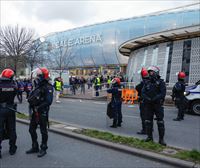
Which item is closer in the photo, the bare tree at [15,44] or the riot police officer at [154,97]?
the riot police officer at [154,97]

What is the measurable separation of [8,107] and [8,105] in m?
0.04

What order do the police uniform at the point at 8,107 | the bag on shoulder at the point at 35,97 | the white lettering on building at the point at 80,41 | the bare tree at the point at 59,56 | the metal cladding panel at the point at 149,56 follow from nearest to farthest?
the bag on shoulder at the point at 35,97, the police uniform at the point at 8,107, the metal cladding panel at the point at 149,56, the bare tree at the point at 59,56, the white lettering on building at the point at 80,41

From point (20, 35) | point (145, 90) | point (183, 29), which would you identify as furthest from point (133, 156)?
point (20, 35)

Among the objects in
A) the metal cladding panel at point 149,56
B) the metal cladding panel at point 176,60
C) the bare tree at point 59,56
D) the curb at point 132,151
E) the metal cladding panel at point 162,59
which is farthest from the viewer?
the bare tree at point 59,56

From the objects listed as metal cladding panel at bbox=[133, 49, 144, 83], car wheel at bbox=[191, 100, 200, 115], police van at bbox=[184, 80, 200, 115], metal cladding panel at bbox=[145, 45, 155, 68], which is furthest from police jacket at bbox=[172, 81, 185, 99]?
metal cladding panel at bbox=[133, 49, 144, 83]

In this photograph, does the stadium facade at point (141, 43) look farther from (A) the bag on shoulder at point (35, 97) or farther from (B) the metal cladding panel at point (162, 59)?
(A) the bag on shoulder at point (35, 97)

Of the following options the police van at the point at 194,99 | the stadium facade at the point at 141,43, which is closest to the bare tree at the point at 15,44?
the stadium facade at the point at 141,43

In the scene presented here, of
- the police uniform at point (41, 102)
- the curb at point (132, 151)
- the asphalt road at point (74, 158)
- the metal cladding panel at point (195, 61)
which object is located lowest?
the asphalt road at point (74, 158)

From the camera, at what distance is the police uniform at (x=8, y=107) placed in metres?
5.34

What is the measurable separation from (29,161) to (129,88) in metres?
14.4

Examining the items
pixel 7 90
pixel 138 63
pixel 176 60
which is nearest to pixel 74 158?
pixel 7 90

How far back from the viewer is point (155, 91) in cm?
Result: 600

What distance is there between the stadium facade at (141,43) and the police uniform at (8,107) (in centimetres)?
1571

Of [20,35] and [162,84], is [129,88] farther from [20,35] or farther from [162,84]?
[20,35]
